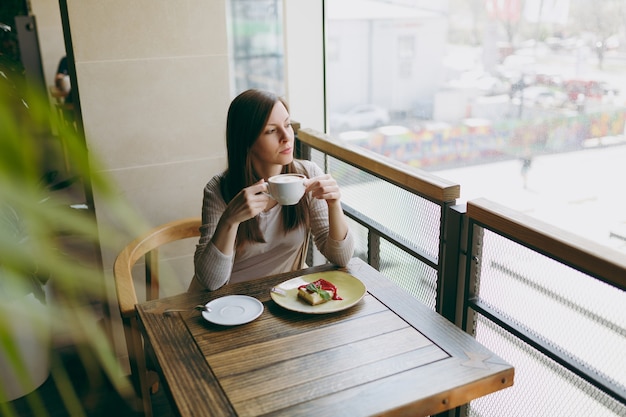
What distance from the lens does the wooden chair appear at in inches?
66.1

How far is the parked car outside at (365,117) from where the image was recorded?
319 centimetres

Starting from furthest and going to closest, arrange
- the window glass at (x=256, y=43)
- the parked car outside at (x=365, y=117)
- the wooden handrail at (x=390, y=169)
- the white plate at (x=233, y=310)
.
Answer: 1. the window glass at (x=256, y=43)
2. the parked car outside at (x=365, y=117)
3. the wooden handrail at (x=390, y=169)
4. the white plate at (x=233, y=310)

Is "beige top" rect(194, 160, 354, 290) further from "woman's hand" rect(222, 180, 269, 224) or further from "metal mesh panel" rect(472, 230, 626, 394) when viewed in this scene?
"metal mesh panel" rect(472, 230, 626, 394)

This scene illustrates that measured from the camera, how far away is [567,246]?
115 cm

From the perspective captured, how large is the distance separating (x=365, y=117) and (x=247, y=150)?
64.2 inches

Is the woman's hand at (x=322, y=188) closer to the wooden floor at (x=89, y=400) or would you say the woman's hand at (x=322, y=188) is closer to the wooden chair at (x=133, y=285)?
the wooden chair at (x=133, y=285)

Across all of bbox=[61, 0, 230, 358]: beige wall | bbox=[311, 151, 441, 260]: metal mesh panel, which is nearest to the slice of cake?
bbox=[311, 151, 441, 260]: metal mesh panel

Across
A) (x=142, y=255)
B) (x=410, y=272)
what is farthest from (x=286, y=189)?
(x=142, y=255)

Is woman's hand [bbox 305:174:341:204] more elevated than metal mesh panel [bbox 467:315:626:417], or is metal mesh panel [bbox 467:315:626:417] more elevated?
woman's hand [bbox 305:174:341:204]

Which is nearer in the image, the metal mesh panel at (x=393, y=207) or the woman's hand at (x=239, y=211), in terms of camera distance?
the woman's hand at (x=239, y=211)

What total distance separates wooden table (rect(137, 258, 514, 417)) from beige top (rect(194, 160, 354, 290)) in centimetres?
25

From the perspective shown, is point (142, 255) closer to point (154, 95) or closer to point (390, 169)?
point (154, 95)

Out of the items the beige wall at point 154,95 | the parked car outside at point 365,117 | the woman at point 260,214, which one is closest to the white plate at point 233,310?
the woman at point 260,214

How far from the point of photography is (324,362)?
1.19 m
